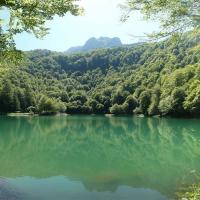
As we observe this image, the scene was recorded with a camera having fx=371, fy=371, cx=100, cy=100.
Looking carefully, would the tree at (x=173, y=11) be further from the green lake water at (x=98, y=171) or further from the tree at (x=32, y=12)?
the green lake water at (x=98, y=171)

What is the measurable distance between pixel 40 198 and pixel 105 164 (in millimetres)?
12321

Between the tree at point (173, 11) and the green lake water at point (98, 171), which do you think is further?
the green lake water at point (98, 171)

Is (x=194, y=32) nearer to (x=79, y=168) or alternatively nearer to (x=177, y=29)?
(x=177, y=29)

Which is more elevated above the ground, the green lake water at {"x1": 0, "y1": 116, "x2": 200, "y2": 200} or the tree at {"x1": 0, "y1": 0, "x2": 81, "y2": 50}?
the tree at {"x1": 0, "y1": 0, "x2": 81, "y2": 50}

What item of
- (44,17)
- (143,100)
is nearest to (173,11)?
(44,17)

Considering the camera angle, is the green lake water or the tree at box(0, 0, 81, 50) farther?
the green lake water

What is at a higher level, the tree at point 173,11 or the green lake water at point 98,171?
the tree at point 173,11

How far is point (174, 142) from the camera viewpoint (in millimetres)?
47969

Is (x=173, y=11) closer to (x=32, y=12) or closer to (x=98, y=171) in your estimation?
(x=32, y=12)

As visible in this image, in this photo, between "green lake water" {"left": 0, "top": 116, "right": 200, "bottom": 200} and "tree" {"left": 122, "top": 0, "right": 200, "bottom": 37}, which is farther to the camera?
"green lake water" {"left": 0, "top": 116, "right": 200, "bottom": 200}

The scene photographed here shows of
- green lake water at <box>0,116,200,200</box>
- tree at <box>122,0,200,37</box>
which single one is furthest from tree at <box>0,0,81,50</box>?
green lake water at <box>0,116,200,200</box>

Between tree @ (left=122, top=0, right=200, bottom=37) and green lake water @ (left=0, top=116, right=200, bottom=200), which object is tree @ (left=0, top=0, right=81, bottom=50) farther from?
green lake water @ (left=0, top=116, right=200, bottom=200)

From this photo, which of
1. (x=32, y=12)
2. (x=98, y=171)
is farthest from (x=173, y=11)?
(x=98, y=171)

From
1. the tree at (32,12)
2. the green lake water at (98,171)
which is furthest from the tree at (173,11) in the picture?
the green lake water at (98,171)
